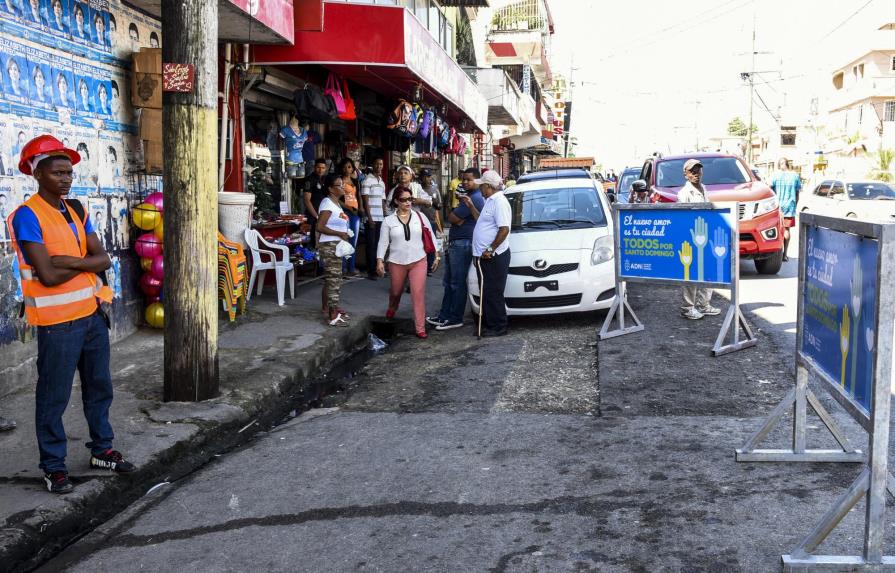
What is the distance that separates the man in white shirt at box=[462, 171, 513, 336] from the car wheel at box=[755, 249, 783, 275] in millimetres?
5653

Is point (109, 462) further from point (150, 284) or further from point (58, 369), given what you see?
point (150, 284)

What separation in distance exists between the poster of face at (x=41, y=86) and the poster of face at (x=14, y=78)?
103 millimetres

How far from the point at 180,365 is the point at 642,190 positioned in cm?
875

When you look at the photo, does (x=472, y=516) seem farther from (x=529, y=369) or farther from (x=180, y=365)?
(x=529, y=369)

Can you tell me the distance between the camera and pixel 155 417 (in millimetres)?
5832

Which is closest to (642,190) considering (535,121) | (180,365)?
(180,365)

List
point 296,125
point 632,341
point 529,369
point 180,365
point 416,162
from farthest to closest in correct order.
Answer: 1. point 416,162
2. point 296,125
3. point 632,341
4. point 529,369
5. point 180,365

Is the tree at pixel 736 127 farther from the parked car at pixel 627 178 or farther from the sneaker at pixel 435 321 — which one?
the sneaker at pixel 435 321

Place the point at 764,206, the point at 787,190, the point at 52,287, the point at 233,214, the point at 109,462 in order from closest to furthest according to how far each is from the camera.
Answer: the point at 52,287, the point at 109,462, the point at 233,214, the point at 764,206, the point at 787,190

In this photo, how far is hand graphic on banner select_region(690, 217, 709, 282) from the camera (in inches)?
306

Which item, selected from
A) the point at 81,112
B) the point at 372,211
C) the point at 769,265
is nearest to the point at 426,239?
the point at 81,112

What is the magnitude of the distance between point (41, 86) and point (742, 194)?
383 inches

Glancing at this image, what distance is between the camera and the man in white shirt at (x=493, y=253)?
8867 mm

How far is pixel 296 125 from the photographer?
12344mm
